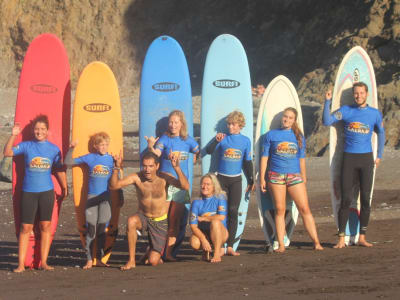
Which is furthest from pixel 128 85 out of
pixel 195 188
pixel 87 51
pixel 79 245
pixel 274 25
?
pixel 79 245

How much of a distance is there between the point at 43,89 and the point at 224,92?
1.77 metres

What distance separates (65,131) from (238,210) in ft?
5.88

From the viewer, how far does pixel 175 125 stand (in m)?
6.70

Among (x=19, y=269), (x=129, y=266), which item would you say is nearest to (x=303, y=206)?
(x=129, y=266)

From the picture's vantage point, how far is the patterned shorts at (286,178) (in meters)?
6.80

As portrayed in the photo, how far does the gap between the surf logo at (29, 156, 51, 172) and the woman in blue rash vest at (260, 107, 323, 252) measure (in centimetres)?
190

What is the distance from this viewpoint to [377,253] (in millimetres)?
6406

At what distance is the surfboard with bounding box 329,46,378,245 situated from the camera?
7215mm

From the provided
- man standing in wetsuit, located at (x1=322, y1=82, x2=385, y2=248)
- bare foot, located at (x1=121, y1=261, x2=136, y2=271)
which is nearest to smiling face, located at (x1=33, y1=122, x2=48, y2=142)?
bare foot, located at (x1=121, y1=261, x2=136, y2=271)

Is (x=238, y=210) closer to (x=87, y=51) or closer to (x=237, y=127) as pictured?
(x=237, y=127)

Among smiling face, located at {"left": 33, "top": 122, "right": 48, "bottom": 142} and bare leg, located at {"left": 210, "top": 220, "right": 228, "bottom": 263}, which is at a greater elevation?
smiling face, located at {"left": 33, "top": 122, "right": 48, "bottom": 142}

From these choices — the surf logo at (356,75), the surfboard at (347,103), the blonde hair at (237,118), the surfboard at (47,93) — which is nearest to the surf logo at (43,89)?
the surfboard at (47,93)

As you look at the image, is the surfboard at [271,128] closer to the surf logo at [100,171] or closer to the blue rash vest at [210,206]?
the blue rash vest at [210,206]

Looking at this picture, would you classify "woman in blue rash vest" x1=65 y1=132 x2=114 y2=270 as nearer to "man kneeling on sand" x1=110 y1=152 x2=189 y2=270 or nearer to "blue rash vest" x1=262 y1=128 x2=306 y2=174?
"man kneeling on sand" x1=110 y1=152 x2=189 y2=270
